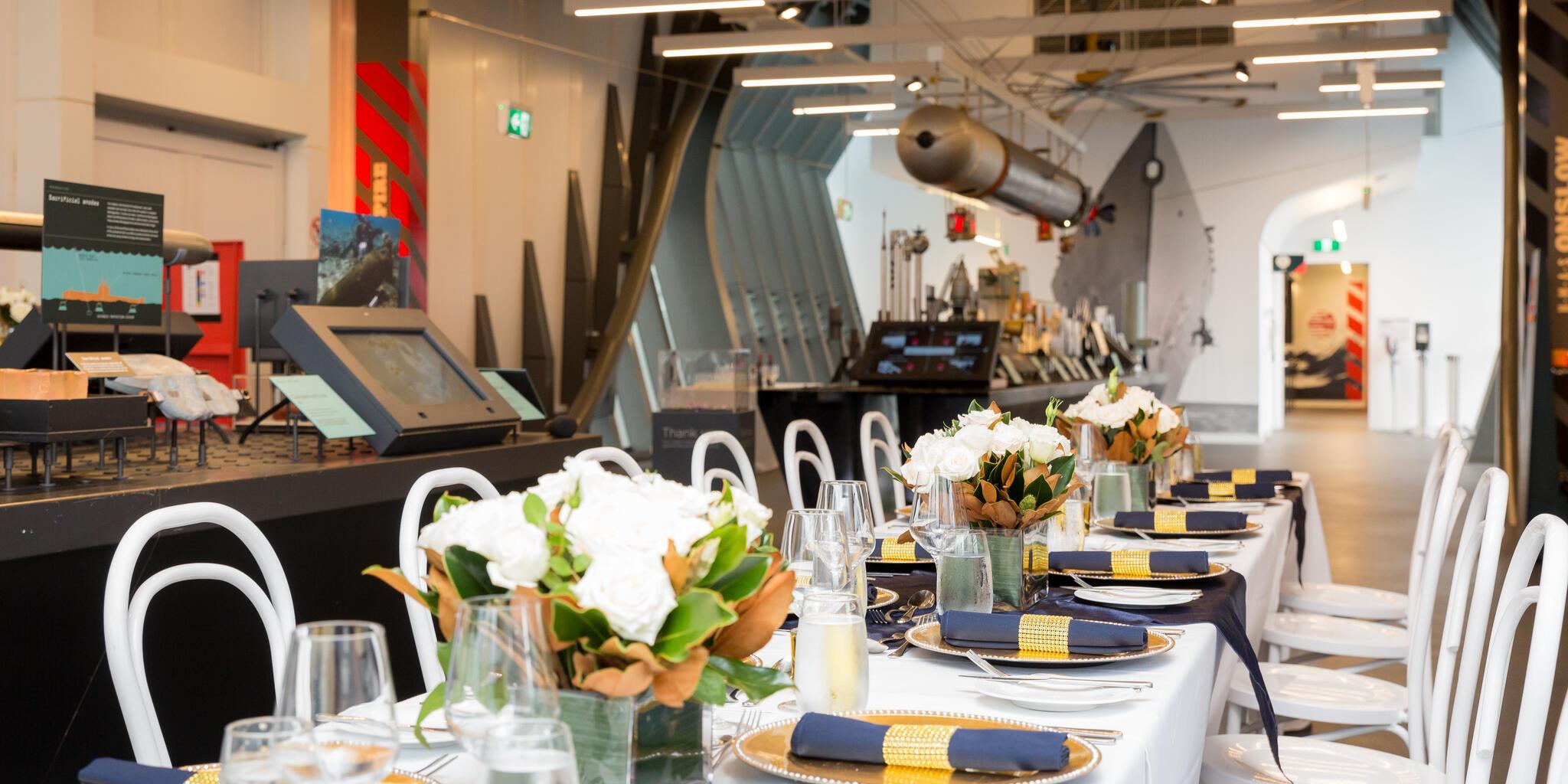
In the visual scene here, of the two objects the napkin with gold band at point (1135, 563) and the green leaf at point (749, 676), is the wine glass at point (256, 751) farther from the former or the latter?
the napkin with gold band at point (1135, 563)

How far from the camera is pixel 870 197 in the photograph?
17.7 metres

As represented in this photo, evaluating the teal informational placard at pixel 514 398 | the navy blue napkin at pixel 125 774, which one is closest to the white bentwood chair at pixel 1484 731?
the navy blue napkin at pixel 125 774

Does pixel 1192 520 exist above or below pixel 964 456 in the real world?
below

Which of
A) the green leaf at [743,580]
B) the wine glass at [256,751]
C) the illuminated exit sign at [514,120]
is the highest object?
the illuminated exit sign at [514,120]

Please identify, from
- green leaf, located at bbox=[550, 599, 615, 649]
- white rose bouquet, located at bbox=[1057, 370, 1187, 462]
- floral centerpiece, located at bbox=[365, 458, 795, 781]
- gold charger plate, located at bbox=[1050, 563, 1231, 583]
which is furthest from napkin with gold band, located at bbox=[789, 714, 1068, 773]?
white rose bouquet, located at bbox=[1057, 370, 1187, 462]

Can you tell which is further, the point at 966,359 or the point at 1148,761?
the point at 966,359

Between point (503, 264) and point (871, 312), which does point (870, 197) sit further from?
point (503, 264)

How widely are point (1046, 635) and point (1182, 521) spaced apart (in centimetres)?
137

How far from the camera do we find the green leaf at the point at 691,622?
1.13 metres

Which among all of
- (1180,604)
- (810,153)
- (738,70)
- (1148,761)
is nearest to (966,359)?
(738,70)

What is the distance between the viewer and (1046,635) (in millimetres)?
1800

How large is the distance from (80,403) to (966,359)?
19.6 feet

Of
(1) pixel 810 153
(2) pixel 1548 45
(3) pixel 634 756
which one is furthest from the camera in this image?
(1) pixel 810 153

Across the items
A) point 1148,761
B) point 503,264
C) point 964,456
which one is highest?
point 503,264
